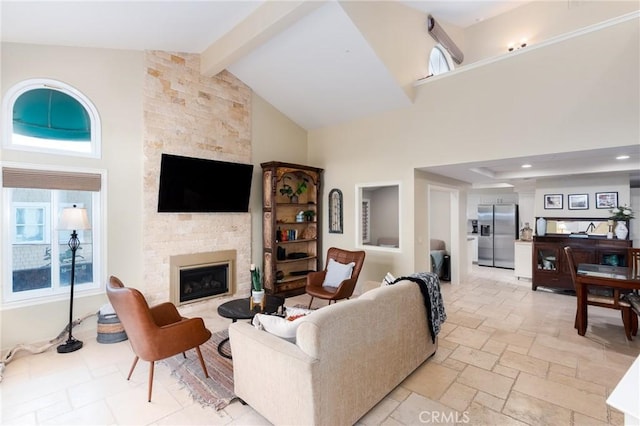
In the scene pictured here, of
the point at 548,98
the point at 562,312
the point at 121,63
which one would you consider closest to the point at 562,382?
the point at 562,312

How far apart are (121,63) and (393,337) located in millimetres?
4637

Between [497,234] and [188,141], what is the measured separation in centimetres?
803

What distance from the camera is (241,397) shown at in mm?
2400

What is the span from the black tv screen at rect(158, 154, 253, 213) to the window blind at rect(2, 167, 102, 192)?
0.78m

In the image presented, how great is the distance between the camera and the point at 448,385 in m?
2.71

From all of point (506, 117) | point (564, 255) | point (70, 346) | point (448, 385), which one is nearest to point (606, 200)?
point (564, 255)

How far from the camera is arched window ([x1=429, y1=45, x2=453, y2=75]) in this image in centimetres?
567

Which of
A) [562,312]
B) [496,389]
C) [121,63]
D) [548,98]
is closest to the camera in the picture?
[496,389]

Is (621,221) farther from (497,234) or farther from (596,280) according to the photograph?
(497,234)

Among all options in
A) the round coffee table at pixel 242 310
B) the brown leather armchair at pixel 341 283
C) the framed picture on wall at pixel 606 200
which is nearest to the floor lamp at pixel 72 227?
the round coffee table at pixel 242 310

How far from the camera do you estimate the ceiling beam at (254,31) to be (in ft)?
10.8

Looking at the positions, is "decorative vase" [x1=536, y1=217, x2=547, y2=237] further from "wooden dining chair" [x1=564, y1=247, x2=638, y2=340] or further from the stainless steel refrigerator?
"wooden dining chair" [x1=564, y1=247, x2=638, y2=340]

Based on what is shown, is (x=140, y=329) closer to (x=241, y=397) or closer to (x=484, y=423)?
(x=241, y=397)

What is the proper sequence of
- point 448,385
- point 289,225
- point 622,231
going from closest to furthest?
point 448,385 < point 622,231 < point 289,225
